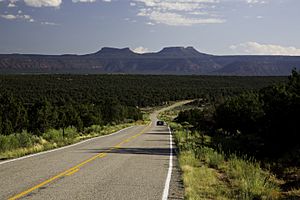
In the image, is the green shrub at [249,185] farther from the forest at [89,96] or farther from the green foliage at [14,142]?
the forest at [89,96]

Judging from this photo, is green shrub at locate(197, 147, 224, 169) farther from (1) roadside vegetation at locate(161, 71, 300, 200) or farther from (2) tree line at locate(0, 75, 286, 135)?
(2) tree line at locate(0, 75, 286, 135)

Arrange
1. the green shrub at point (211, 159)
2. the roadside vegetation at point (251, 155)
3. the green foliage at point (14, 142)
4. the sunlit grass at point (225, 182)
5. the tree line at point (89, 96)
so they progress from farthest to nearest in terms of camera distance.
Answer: the tree line at point (89, 96), the green foliage at point (14, 142), the green shrub at point (211, 159), the roadside vegetation at point (251, 155), the sunlit grass at point (225, 182)

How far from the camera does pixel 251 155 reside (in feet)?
90.3

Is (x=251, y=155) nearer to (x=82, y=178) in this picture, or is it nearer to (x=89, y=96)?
(x=82, y=178)

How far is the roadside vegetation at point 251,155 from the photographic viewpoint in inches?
481

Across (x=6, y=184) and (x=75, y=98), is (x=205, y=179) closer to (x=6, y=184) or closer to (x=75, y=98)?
(x=6, y=184)

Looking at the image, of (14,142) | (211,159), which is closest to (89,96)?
(14,142)

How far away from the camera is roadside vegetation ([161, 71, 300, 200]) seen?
1221 cm

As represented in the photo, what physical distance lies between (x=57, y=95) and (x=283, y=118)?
295 ft

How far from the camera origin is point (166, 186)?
1177cm

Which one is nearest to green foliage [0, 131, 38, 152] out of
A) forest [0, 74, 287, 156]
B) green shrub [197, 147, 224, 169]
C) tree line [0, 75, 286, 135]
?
green shrub [197, 147, 224, 169]

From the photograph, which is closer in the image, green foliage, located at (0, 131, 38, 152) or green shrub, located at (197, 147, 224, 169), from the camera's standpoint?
green shrub, located at (197, 147, 224, 169)

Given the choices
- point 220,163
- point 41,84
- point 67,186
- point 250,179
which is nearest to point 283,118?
point 220,163

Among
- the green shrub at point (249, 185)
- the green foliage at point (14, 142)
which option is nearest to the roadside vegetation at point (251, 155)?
the green shrub at point (249, 185)
